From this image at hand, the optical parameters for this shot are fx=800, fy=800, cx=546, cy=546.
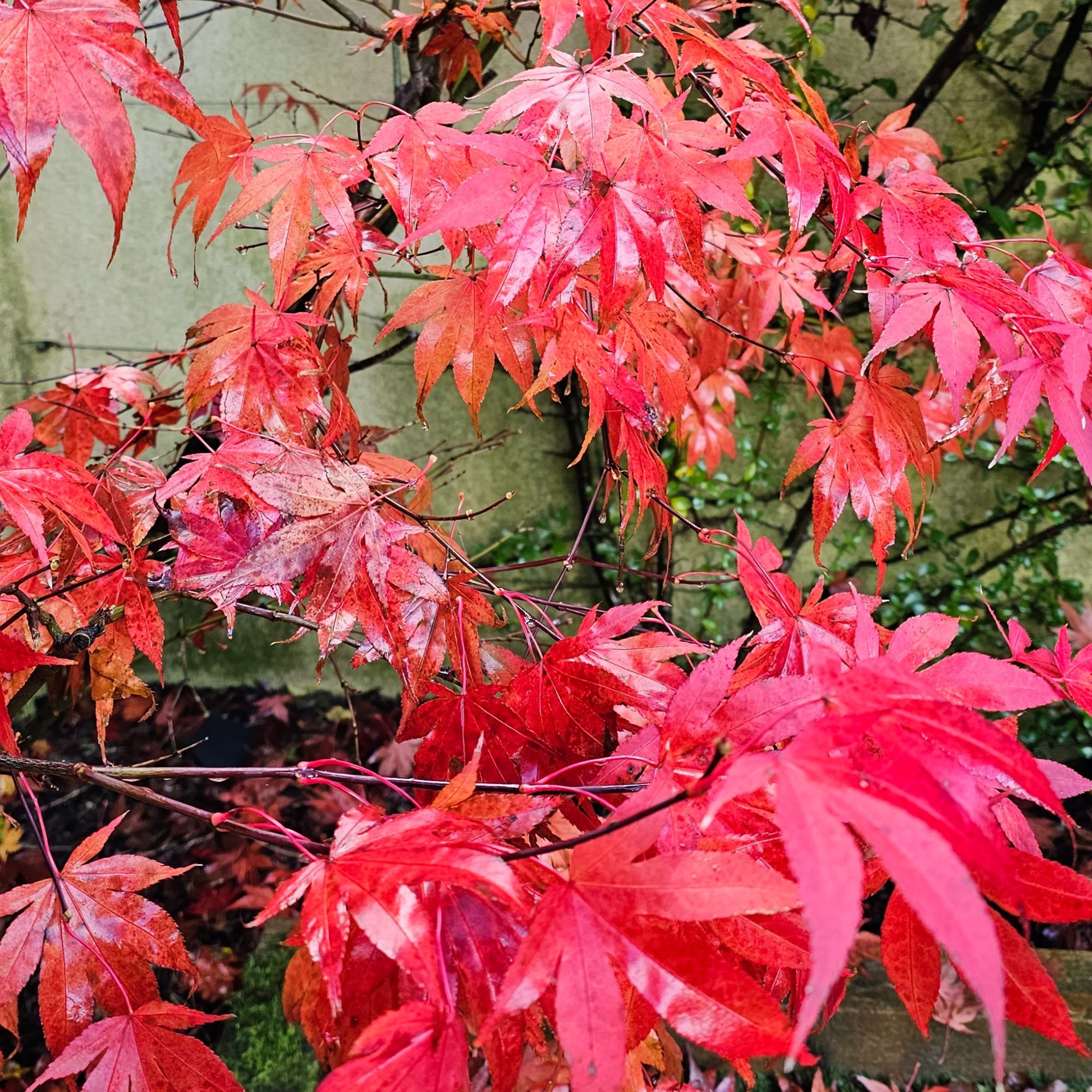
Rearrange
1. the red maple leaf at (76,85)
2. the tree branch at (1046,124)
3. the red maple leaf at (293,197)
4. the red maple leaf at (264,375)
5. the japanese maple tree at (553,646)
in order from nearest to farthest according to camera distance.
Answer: the japanese maple tree at (553,646), the red maple leaf at (76,85), the red maple leaf at (293,197), the red maple leaf at (264,375), the tree branch at (1046,124)

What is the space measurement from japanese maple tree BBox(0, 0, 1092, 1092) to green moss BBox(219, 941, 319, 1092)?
0.51m

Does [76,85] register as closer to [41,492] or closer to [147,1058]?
[41,492]

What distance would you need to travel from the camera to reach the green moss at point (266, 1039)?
1437 mm

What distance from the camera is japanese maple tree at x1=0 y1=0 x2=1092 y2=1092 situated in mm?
402

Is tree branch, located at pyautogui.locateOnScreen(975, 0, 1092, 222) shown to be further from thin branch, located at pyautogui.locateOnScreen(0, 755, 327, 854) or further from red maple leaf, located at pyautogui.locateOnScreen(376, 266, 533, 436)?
thin branch, located at pyautogui.locateOnScreen(0, 755, 327, 854)

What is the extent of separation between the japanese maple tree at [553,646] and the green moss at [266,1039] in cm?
51

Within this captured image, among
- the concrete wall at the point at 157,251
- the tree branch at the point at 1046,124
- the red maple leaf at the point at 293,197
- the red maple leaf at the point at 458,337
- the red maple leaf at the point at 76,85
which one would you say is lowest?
the concrete wall at the point at 157,251

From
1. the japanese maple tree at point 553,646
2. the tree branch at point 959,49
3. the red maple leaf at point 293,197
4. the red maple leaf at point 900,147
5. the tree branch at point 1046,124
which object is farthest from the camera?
the tree branch at point 1046,124

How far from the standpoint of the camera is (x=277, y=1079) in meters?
1.43

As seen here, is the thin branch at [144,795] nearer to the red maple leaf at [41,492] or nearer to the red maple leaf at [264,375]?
the red maple leaf at [41,492]

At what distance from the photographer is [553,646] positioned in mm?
877

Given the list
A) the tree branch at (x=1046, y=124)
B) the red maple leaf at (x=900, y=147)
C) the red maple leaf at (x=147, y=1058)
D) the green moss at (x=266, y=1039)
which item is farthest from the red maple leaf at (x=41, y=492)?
the tree branch at (x=1046, y=124)

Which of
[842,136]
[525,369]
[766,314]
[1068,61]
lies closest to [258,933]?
[525,369]

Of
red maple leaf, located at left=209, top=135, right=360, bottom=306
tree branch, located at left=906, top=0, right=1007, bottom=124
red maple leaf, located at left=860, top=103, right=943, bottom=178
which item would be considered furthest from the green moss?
tree branch, located at left=906, top=0, right=1007, bottom=124
